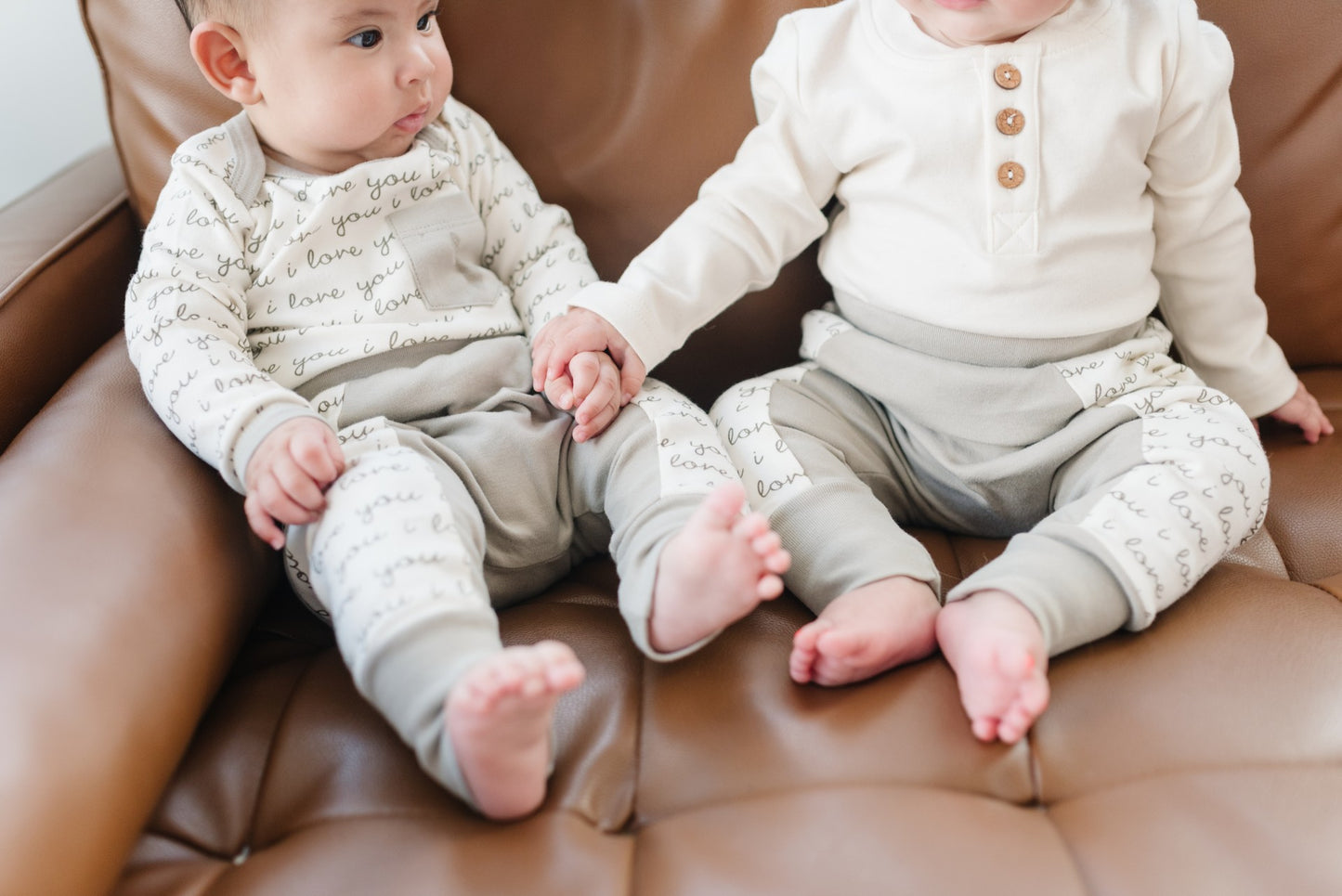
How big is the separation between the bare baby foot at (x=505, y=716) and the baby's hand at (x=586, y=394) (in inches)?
11.9

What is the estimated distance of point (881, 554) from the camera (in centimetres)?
86

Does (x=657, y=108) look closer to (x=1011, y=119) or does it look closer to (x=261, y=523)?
(x=1011, y=119)

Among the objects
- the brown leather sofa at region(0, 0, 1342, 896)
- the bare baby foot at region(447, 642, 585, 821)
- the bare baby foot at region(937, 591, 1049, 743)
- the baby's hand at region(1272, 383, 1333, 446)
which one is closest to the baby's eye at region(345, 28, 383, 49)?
the brown leather sofa at region(0, 0, 1342, 896)

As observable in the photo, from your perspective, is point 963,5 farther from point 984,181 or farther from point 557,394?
point 557,394

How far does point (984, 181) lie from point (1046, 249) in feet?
0.27

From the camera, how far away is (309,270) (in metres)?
1.00

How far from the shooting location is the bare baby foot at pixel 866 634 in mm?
774

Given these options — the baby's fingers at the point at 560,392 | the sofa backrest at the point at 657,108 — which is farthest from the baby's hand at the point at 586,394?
the sofa backrest at the point at 657,108

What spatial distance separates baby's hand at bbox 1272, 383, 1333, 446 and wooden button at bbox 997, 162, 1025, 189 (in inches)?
14.9

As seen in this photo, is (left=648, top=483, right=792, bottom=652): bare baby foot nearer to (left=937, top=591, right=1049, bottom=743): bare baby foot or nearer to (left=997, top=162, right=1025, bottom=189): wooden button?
(left=937, top=591, right=1049, bottom=743): bare baby foot

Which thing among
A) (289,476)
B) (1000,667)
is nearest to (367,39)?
(289,476)

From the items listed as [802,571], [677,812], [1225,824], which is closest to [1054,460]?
[802,571]

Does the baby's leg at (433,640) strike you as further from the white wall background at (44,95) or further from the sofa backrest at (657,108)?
the white wall background at (44,95)

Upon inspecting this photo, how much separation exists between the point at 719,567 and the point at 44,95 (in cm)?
131
